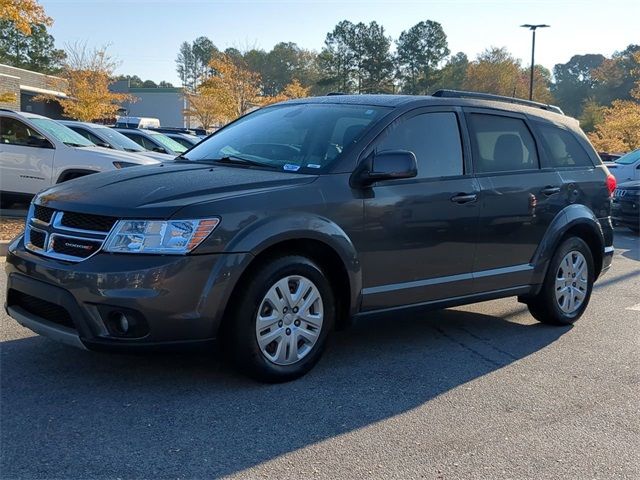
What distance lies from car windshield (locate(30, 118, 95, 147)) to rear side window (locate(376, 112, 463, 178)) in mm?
7552

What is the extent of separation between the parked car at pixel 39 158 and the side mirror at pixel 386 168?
22.7 ft

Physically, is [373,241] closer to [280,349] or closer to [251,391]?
[280,349]

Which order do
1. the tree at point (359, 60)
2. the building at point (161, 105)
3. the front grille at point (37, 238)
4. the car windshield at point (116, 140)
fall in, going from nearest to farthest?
1. the front grille at point (37, 238)
2. the car windshield at point (116, 140)
3. the building at point (161, 105)
4. the tree at point (359, 60)

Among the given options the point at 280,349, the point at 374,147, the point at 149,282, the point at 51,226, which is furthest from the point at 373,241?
the point at 51,226

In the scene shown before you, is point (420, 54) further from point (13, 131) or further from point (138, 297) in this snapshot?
point (138, 297)

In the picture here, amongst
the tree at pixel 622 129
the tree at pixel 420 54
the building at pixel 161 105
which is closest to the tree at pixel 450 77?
the tree at pixel 420 54

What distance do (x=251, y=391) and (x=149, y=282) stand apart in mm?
944

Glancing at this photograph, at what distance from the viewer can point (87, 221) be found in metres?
4.11

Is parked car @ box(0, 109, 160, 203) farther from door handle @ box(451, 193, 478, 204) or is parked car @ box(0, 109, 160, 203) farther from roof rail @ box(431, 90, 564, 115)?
door handle @ box(451, 193, 478, 204)

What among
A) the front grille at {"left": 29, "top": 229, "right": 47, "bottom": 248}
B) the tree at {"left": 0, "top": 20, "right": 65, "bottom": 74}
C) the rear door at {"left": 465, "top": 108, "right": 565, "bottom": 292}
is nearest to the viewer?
the front grille at {"left": 29, "top": 229, "right": 47, "bottom": 248}

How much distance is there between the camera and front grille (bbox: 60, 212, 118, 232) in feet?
13.2

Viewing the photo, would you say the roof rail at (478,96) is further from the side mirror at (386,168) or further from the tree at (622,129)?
the tree at (622,129)

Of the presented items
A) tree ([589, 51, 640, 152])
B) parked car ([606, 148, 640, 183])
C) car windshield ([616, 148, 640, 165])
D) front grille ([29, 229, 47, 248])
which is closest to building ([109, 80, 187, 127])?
tree ([589, 51, 640, 152])

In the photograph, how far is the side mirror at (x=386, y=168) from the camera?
15.3ft
